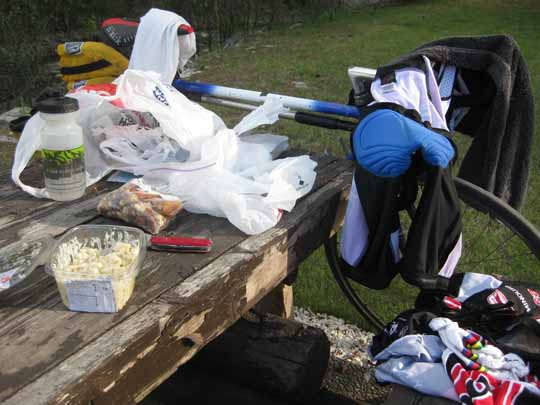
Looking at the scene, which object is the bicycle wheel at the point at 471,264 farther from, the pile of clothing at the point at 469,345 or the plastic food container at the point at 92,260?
the plastic food container at the point at 92,260

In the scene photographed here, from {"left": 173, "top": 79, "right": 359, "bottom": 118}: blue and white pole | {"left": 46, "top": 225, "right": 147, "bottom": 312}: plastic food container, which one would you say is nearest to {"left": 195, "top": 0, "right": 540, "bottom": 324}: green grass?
{"left": 173, "top": 79, "right": 359, "bottom": 118}: blue and white pole

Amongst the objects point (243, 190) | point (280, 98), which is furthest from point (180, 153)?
point (280, 98)

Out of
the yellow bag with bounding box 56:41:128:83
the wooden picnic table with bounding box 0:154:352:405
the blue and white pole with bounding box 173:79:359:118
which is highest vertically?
the yellow bag with bounding box 56:41:128:83

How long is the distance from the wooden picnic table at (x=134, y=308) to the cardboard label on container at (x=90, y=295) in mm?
20

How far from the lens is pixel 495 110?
2.13 m

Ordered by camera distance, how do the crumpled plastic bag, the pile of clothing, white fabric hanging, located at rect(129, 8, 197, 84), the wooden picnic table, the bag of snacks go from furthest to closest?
white fabric hanging, located at rect(129, 8, 197, 84), the crumpled plastic bag, the bag of snacks, the pile of clothing, the wooden picnic table

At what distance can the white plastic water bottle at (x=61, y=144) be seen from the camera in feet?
5.49

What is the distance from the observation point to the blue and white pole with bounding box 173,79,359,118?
2.30 metres

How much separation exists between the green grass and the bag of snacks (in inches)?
54.2

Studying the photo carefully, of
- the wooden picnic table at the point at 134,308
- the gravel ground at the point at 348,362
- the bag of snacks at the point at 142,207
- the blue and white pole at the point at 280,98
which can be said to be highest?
the blue and white pole at the point at 280,98

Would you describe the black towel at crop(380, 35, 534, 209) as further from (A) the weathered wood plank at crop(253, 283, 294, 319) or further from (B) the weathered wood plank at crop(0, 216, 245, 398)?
(B) the weathered wood plank at crop(0, 216, 245, 398)

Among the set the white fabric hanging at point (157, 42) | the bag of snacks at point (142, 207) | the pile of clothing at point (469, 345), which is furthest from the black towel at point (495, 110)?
the bag of snacks at point (142, 207)

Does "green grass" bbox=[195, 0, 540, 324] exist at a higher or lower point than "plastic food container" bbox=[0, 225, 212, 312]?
lower

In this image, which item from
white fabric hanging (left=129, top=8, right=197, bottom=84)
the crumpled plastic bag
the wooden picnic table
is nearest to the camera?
the wooden picnic table
